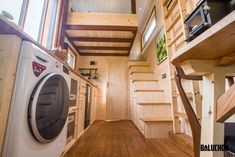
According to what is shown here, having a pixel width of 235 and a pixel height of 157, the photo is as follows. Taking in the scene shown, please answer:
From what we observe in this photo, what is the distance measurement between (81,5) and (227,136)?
3798 millimetres

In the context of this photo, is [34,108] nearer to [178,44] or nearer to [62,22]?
[178,44]

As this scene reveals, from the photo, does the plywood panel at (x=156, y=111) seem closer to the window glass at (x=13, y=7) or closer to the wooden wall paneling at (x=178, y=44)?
the wooden wall paneling at (x=178, y=44)

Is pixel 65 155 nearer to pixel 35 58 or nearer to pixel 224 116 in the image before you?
pixel 35 58

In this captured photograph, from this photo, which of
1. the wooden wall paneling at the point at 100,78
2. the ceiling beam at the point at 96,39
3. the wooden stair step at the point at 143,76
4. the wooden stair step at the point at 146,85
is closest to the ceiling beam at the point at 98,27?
the ceiling beam at the point at 96,39

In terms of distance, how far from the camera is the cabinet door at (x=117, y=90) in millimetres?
4059

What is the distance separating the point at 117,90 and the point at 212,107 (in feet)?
12.4

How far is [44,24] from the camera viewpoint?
2.06 metres

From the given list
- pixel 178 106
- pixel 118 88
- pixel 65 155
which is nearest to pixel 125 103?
pixel 118 88

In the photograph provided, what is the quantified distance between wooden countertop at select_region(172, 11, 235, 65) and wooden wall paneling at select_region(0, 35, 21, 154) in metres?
0.85

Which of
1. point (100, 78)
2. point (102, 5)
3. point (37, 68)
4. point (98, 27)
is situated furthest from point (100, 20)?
point (37, 68)

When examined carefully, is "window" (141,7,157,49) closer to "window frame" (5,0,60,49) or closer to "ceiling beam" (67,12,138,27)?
"ceiling beam" (67,12,138,27)

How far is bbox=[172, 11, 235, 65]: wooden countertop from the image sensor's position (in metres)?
0.34

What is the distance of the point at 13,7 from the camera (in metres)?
1.39

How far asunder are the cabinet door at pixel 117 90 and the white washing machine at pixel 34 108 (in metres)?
3.14
